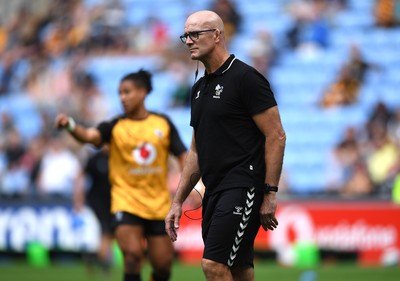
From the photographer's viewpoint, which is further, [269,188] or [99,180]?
[99,180]

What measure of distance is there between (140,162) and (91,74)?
15.1 m

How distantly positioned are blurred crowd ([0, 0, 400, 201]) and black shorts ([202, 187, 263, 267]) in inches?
378

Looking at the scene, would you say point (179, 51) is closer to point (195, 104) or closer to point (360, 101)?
point (360, 101)

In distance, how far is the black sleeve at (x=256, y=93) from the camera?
26.2ft

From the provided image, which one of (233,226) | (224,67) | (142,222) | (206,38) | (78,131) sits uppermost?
(206,38)

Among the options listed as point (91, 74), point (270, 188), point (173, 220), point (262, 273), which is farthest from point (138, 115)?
point (91, 74)

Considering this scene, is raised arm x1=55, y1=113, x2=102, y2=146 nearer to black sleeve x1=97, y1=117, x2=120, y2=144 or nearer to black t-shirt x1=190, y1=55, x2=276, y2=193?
black sleeve x1=97, y1=117, x2=120, y2=144

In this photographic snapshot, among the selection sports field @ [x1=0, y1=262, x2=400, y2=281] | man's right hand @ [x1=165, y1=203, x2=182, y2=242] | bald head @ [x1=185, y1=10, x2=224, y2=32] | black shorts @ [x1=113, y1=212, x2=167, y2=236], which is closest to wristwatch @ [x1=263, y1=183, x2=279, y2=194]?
man's right hand @ [x1=165, y1=203, x2=182, y2=242]

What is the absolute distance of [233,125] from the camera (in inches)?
321

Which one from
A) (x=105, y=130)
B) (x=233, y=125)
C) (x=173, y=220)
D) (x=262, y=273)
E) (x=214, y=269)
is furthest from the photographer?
(x=262, y=273)

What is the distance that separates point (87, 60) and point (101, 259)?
10.6 meters

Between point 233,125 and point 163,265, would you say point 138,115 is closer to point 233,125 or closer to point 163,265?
point 163,265

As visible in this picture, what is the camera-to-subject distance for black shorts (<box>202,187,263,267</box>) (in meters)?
8.02

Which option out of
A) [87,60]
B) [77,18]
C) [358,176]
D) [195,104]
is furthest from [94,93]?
[195,104]
